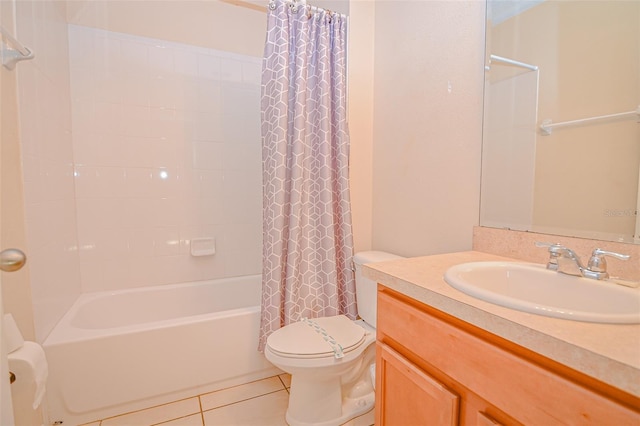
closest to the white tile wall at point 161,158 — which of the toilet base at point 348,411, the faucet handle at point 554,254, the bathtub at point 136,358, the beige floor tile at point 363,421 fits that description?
the bathtub at point 136,358

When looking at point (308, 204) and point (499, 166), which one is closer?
point (499, 166)

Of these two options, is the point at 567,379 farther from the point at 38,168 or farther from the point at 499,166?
the point at 38,168

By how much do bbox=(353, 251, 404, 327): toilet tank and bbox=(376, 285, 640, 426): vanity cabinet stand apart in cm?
58

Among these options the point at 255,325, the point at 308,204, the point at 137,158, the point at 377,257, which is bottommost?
the point at 255,325

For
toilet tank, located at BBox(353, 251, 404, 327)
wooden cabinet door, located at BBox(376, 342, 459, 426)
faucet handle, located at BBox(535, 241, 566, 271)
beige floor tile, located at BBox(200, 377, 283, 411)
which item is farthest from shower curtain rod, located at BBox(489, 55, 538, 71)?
beige floor tile, located at BBox(200, 377, 283, 411)

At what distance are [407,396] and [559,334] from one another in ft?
1.59

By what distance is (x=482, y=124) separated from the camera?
1252mm

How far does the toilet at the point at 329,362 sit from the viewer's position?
127 centimetres

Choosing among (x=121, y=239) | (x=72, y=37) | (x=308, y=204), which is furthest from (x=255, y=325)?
(x=72, y=37)

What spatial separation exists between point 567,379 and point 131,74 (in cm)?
253

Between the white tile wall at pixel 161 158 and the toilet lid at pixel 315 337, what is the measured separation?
1.05m

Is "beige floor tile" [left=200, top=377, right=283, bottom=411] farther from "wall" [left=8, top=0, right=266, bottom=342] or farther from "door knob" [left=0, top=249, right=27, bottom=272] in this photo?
"door knob" [left=0, top=249, right=27, bottom=272]

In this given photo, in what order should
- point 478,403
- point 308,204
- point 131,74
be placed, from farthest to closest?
point 131,74 → point 308,204 → point 478,403

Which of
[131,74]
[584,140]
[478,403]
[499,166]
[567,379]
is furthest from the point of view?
[131,74]
